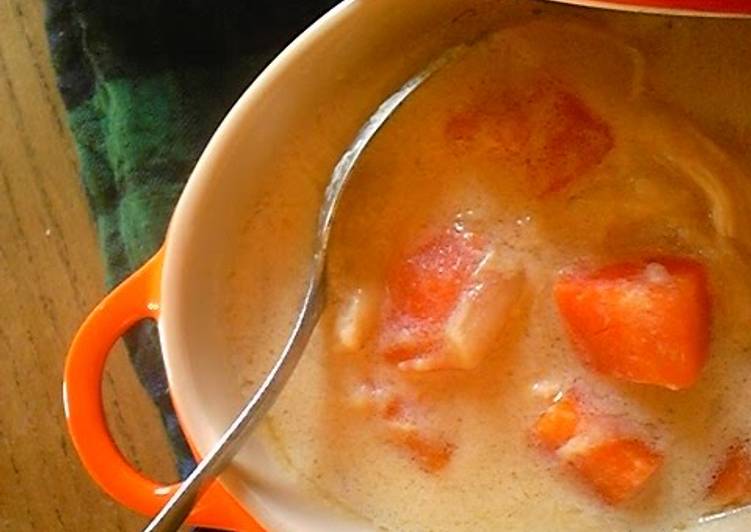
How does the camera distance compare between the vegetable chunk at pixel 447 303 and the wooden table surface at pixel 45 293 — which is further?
the wooden table surface at pixel 45 293

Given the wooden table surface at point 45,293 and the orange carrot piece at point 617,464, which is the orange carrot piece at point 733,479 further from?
the wooden table surface at point 45,293

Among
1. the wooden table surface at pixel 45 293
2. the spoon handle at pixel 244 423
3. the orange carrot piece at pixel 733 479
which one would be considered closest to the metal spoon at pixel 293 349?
the spoon handle at pixel 244 423

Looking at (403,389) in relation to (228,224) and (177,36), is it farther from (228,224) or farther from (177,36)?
(177,36)

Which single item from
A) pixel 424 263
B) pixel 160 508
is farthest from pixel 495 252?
pixel 160 508

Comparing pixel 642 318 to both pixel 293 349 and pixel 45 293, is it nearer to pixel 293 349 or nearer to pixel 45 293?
pixel 293 349

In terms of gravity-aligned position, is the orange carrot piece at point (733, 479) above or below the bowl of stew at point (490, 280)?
below

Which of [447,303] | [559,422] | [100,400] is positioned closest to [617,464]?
[559,422]
